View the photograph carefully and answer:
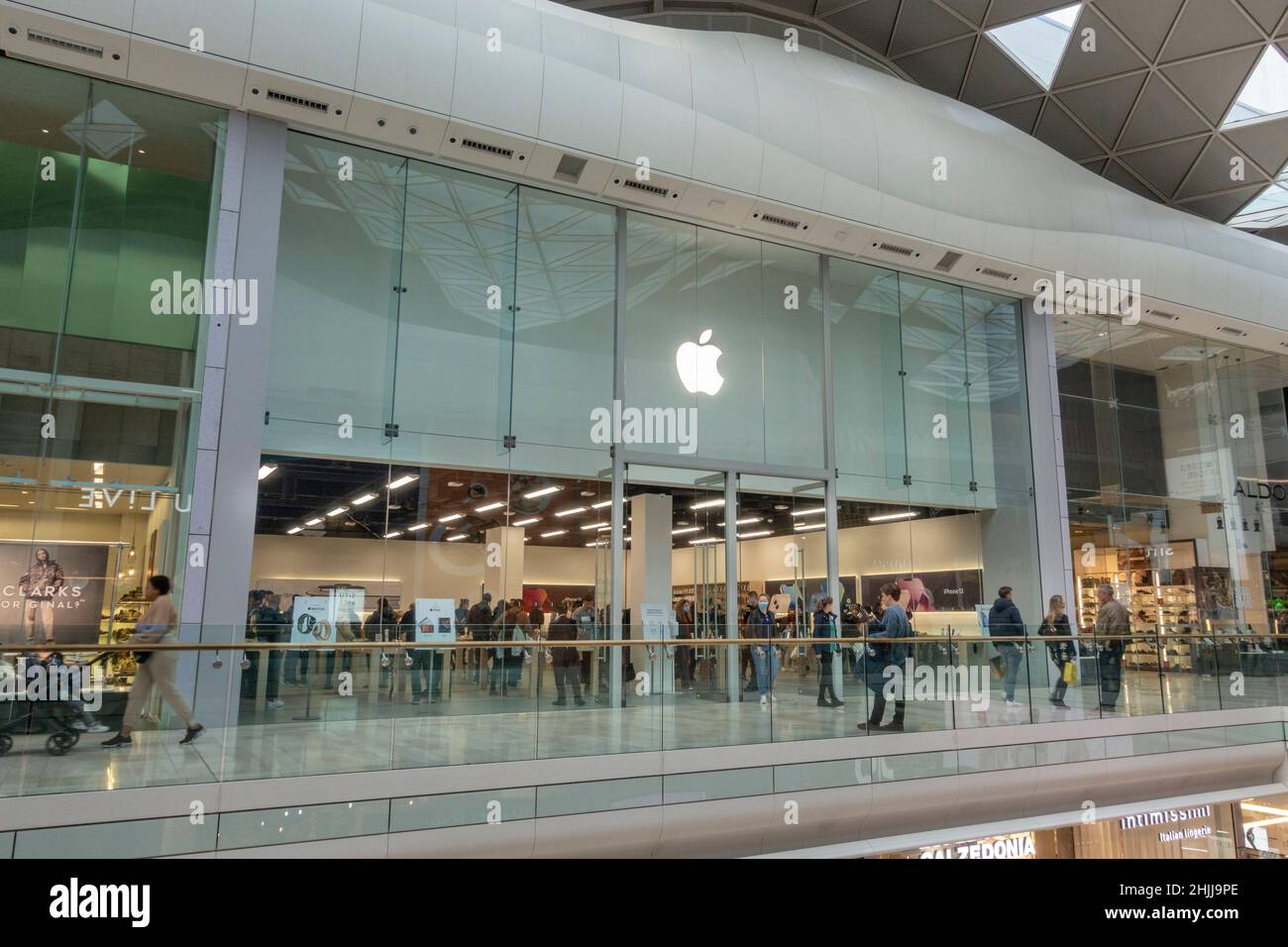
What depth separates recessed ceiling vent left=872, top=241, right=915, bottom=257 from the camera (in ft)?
53.6

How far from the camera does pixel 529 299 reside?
1409cm

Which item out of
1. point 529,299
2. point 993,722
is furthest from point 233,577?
point 993,722

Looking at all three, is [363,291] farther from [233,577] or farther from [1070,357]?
[1070,357]

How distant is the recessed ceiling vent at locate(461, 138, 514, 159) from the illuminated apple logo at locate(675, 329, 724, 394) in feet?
14.4

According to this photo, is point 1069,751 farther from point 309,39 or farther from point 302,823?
point 309,39

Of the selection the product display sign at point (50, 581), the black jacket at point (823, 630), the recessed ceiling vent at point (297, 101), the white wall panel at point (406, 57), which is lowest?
the black jacket at point (823, 630)

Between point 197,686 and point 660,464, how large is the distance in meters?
8.77

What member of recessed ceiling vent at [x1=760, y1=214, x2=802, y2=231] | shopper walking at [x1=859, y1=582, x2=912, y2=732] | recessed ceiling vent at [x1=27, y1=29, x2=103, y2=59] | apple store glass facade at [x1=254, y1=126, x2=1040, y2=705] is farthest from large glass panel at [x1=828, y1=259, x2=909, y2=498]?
recessed ceiling vent at [x1=27, y1=29, x2=103, y2=59]

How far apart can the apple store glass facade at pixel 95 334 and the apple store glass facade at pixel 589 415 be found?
3.86ft

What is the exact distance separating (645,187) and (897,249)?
5.37 meters

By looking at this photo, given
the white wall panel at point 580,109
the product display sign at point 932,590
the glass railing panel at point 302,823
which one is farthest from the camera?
the product display sign at point 932,590

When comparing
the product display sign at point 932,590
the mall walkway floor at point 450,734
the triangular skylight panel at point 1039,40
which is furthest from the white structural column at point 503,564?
the triangular skylight panel at point 1039,40

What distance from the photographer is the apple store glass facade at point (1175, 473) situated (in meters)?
20.9

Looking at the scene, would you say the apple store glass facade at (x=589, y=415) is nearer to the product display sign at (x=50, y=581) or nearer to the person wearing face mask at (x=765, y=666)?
the product display sign at (x=50, y=581)
